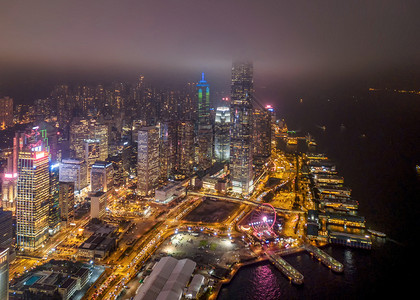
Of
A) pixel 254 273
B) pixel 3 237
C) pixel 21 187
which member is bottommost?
pixel 254 273

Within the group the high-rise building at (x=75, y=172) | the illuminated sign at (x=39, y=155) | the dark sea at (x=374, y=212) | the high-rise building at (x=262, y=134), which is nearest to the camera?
the dark sea at (x=374, y=212)

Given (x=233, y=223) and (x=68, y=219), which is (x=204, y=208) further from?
(x=68, y=219)

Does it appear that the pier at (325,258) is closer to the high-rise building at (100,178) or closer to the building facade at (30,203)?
the building facade at (30,203)

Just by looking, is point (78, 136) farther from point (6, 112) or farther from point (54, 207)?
point (54, 207)

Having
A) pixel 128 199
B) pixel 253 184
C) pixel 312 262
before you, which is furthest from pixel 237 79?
pixel 312 262

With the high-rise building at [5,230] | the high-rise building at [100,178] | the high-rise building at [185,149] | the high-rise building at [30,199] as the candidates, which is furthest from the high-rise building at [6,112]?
the high-rise building at [5,230]

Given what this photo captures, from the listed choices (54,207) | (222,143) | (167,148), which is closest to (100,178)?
(54,207)
